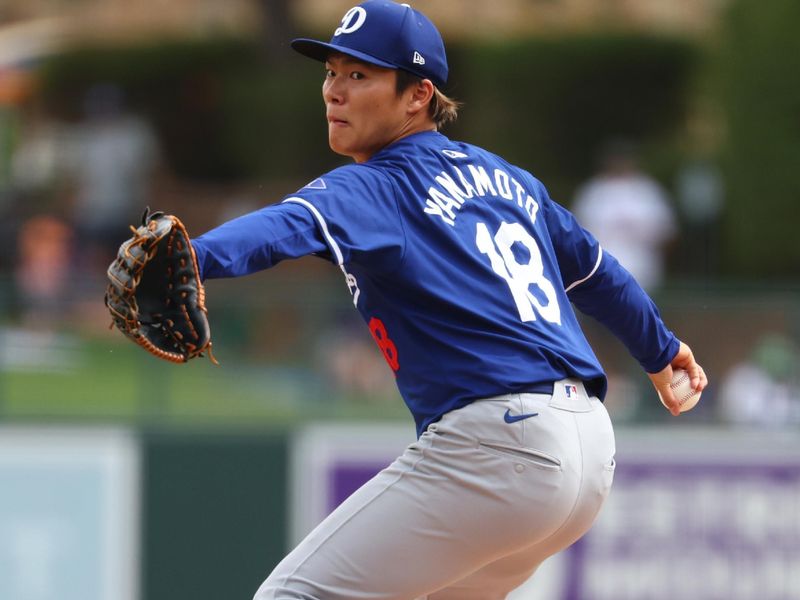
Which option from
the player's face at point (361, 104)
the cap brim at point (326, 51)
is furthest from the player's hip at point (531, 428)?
the cap brim at point (326, 51)

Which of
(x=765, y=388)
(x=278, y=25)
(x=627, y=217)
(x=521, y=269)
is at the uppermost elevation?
(x=521, y=269)

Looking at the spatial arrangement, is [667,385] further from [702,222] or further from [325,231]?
[702,222]

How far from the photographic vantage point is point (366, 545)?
4031 mm

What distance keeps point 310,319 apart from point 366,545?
15.1ft

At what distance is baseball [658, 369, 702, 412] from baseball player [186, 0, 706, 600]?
20.6 inches

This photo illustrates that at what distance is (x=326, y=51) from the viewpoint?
4.32m

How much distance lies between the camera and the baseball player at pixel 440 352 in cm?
403

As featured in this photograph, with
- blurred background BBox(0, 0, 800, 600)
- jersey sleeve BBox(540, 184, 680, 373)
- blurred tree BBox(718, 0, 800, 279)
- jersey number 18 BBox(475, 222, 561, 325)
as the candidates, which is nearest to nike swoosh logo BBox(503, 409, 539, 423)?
jersey number 18 BBox(475, 222, 561, 325)

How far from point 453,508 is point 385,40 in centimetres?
124

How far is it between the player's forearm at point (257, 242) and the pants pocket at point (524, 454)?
0.67 metres

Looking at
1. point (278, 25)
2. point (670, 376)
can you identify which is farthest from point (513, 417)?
point (278, 25)

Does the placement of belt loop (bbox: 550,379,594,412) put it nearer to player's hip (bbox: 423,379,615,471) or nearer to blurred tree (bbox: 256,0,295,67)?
player's hip (bbox: 423,379,615,471)

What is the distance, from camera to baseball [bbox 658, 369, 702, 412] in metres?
4.84

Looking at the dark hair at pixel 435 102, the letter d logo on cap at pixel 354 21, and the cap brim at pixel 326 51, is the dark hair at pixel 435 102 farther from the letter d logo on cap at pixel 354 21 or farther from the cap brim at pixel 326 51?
the letter d logo on cap at pixel 354 21
